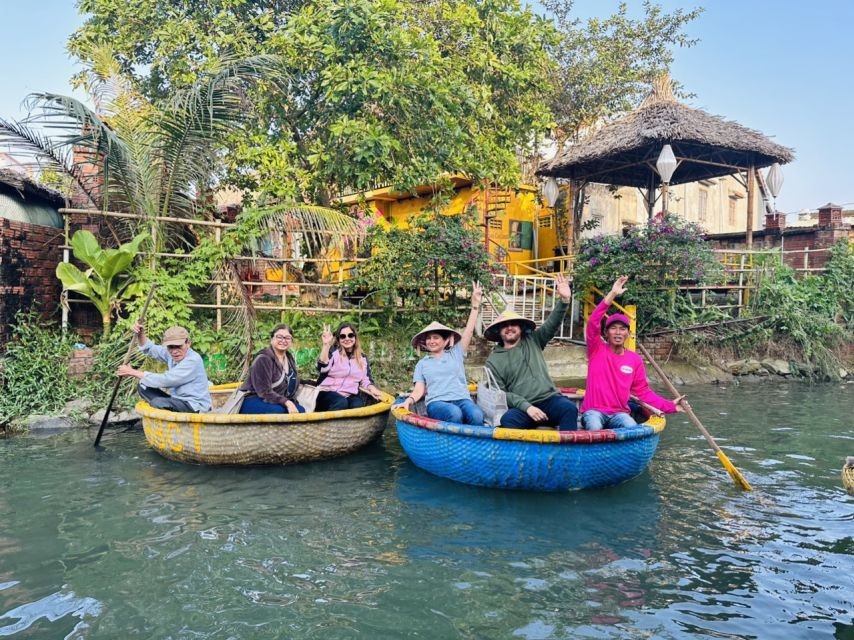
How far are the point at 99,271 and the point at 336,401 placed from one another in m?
4.76

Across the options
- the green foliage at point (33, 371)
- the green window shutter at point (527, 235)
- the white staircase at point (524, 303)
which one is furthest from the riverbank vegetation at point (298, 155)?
the green window shutter at point (527, 235)

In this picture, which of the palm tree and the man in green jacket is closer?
Result: the man in green jacket

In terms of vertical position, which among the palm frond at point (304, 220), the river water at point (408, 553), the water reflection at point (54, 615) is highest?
the palm frond at point (304, 220)

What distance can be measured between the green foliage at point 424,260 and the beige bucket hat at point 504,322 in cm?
431

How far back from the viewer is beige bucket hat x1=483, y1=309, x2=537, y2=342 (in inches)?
253

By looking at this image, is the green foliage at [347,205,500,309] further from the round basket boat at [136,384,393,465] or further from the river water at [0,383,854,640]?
the river water at [0,383,854,640]

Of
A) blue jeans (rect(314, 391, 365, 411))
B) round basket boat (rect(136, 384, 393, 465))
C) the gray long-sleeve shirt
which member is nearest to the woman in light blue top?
round basket boat (rect(136, 384, 393, 465))

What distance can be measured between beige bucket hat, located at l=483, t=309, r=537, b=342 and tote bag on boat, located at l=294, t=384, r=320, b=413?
216 cm

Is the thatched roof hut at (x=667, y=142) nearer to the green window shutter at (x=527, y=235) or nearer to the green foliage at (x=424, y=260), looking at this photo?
the green window shutter at (x=527, y=235)

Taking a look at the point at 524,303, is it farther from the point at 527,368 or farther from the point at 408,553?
A: the point at 408,553

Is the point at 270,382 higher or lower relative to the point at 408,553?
higher

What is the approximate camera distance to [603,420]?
6.18 metres

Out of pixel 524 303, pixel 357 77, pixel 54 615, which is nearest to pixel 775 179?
pixel 524 303

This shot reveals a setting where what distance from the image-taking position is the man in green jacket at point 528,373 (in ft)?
20.1
